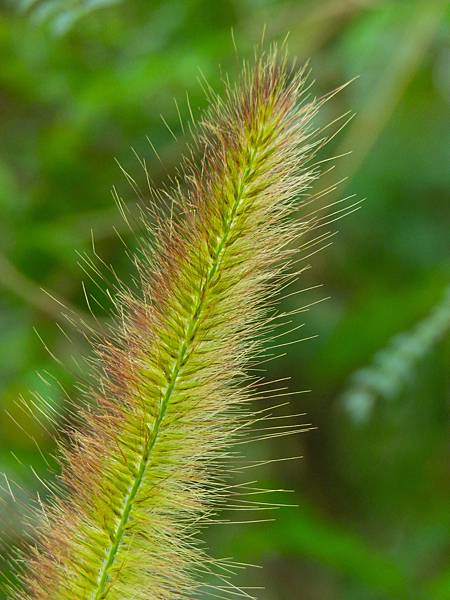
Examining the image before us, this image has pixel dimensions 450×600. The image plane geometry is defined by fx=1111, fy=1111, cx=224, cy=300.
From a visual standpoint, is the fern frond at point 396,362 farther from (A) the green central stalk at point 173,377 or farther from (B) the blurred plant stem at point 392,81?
(A) the green central stalk at point 173,377

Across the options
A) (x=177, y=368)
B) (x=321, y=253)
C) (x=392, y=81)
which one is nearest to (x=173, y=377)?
(x=177, y=368)

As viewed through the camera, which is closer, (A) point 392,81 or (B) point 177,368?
(B) point 177,368

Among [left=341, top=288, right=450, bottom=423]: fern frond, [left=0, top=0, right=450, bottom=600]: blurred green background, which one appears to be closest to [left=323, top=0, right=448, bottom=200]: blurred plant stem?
[left=0, top=0, right=450, bottom=600]: blurred green background

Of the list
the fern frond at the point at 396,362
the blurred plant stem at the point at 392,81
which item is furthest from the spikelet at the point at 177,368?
the blurred plant stem at the point at 392,81

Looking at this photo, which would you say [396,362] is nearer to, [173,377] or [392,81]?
[392,81]

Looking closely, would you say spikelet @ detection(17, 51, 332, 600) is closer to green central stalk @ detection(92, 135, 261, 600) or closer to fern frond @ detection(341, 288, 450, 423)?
green central stalk @ detection(92, 135, 261, 600)

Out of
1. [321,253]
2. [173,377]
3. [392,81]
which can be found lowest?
[321,253]

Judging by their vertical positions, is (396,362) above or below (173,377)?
below

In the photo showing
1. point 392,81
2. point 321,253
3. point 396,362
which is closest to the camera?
point 396,362
